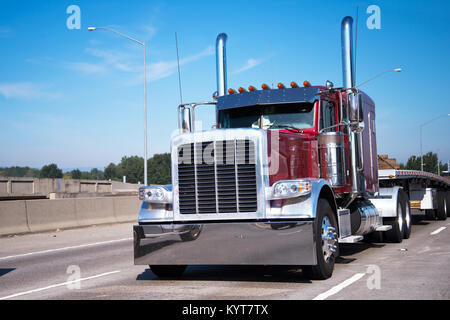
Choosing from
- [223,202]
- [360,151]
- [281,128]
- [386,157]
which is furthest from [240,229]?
[386,157]

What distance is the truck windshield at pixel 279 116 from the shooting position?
9.64 m

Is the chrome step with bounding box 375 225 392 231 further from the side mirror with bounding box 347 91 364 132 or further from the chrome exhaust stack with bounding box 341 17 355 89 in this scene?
the side mirror with bounding box 347 91 364 132

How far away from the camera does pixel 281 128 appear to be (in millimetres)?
9461

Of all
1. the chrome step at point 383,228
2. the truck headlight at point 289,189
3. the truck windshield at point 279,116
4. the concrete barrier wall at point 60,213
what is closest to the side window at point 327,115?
the truck windshield at point 279,116

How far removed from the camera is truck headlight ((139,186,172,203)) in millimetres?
8492

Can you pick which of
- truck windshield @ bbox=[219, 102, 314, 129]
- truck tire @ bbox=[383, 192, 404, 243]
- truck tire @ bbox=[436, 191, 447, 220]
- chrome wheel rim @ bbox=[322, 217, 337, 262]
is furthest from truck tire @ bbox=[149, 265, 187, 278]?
truck tire @ bbox=[436, 191, 447, 220]

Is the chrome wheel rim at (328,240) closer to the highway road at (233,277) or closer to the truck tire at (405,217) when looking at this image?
the highway road at (233,277)

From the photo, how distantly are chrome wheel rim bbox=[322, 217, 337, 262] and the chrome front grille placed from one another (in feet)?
3.66

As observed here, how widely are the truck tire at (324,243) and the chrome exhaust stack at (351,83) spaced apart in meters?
2.34

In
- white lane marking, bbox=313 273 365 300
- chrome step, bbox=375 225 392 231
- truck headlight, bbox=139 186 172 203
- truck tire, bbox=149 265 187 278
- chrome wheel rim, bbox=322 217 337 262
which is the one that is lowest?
white lane marking, bbox=313 273 365 300

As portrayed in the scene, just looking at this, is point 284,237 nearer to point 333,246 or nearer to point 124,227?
point 333,246
